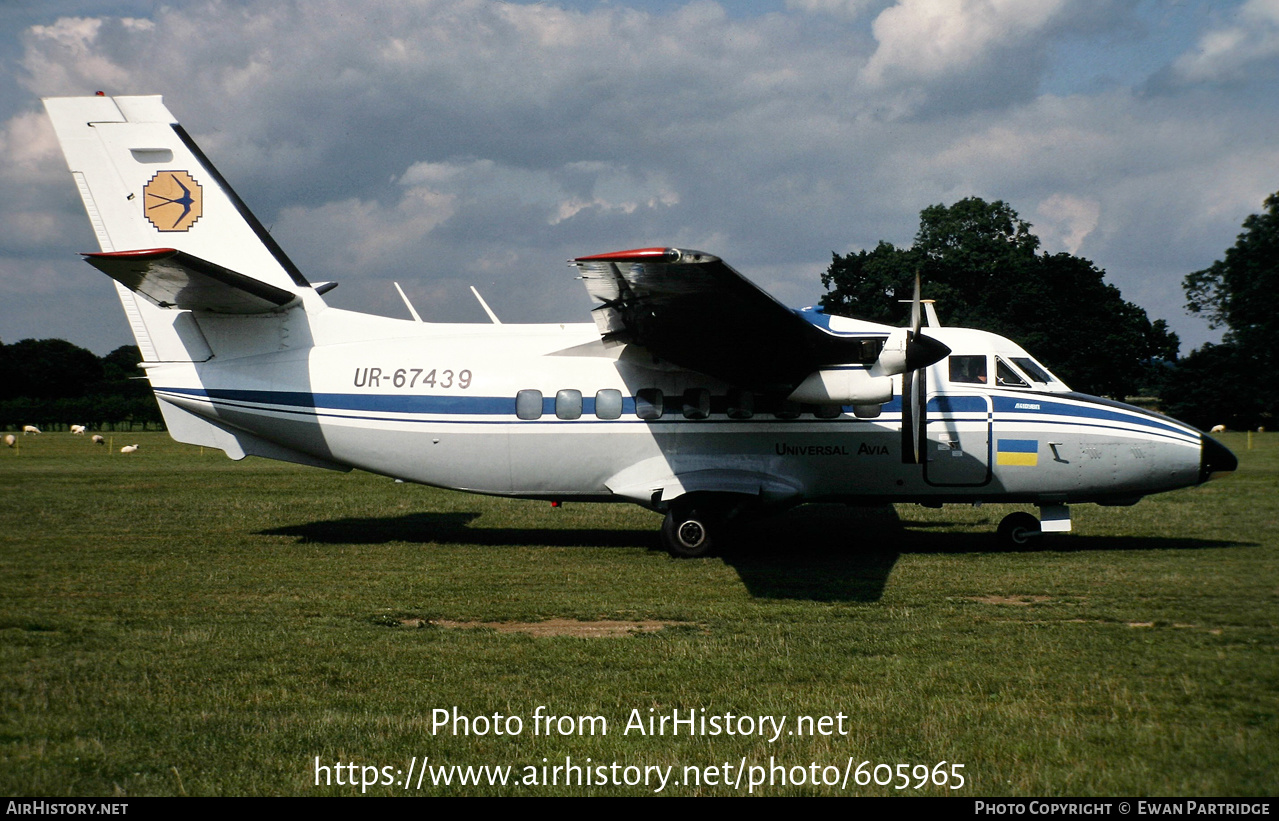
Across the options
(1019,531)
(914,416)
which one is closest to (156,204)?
(914,416)

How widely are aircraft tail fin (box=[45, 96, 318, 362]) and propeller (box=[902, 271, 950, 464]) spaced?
9.16 metres

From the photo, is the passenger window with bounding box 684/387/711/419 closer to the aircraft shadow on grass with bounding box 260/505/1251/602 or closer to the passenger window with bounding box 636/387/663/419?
the passenger window with bounding box 636/387/663/419

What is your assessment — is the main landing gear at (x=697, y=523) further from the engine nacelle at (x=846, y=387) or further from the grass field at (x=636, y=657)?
the engine nacelle at (x=846, y=387)

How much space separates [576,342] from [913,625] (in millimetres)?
7056

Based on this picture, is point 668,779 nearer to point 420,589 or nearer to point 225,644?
point 225,644

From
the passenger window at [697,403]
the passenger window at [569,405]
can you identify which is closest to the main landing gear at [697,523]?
the passenger window at [697,403]

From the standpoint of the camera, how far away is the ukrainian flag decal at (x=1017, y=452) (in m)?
12.9

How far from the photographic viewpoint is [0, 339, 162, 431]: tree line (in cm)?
7788

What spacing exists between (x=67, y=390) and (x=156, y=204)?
104 meters

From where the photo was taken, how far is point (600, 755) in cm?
531

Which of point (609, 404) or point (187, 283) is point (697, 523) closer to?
point (609, 404)

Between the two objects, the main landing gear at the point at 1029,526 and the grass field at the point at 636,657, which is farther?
the main landing gear at the point at 1029,526

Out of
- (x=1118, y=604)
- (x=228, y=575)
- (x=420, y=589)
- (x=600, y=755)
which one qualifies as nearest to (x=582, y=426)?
(x=420, y=589)

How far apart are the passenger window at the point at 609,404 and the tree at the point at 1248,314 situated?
43.3 m
